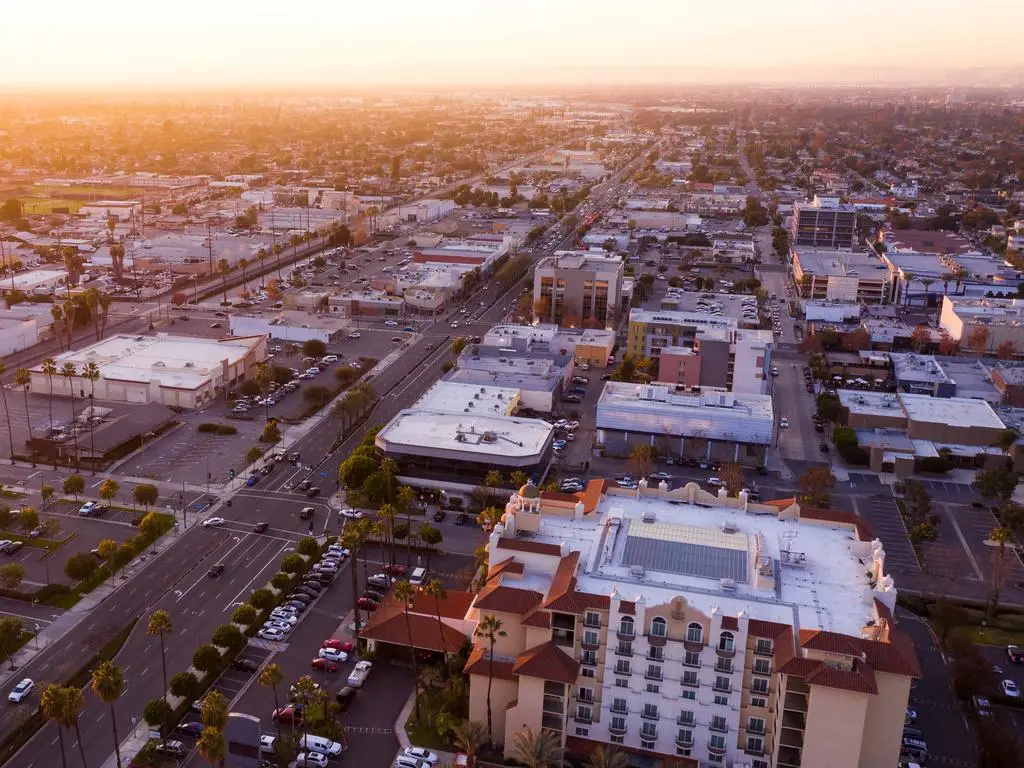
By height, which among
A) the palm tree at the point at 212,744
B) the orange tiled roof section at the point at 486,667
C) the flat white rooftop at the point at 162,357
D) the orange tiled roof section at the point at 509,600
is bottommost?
the flat white rooftop at the point at 162,357

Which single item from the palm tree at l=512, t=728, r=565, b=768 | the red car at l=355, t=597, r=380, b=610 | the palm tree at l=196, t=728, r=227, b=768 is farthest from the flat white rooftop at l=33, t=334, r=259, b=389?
the palm tree at l=512, t=728, r=565, b=768

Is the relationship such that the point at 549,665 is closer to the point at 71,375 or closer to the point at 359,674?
the point at 359,674

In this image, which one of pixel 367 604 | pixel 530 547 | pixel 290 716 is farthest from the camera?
pixel 367 604

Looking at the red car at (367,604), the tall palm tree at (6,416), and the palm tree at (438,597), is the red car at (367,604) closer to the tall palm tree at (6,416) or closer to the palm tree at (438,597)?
the palm tree at (438,597)

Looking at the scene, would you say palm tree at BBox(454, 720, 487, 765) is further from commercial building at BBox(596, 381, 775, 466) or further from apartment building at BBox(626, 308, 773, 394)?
apartment building at BBox(626, 308, 773, 394)

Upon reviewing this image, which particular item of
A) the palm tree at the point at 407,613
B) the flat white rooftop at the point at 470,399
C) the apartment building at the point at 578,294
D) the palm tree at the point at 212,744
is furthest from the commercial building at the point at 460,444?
the apartment building at the point at 578,294

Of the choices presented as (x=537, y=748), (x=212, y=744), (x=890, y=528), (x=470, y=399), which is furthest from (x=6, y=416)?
(x=890, y=528)

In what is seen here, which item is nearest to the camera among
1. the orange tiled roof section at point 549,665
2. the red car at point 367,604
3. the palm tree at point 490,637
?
the orange tiled roof section at point 549,665
